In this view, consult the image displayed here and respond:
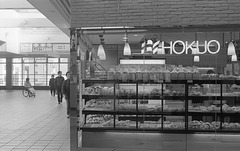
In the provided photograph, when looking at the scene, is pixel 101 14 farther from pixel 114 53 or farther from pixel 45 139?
pixel 45 139

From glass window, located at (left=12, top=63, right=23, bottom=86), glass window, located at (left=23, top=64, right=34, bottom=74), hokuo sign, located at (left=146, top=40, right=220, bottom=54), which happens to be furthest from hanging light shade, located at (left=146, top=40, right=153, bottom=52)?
glass window, located at (left=12, top=63, right=23, bottom=86)

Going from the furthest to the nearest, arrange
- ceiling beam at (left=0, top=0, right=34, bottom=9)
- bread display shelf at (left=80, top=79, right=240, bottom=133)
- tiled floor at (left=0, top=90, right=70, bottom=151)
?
ceiling beam at (left=0, top=0, right=34, bottom=9) < tiled floor at (left=0, top=90, right=70, bottom=151) < bread display shelf at (left=80, top=79, right=240, bottom=133)

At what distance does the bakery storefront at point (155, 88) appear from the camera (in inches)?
242

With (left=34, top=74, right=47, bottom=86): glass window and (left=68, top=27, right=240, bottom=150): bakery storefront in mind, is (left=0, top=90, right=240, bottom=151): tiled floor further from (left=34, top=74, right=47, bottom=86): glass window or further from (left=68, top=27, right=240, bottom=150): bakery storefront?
(left=34, top=74, right=47, bottom=86): glass window

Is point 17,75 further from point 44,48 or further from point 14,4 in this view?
point 14,4

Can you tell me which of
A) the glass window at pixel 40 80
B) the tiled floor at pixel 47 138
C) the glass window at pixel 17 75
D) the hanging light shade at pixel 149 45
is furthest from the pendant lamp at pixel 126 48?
the glass window at pixel 17 75

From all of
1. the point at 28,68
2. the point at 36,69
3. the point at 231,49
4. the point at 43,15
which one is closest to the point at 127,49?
the point at 231,49

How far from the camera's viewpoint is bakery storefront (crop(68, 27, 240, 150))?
6148 mm

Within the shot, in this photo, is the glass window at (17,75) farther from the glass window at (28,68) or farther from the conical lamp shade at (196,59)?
the conical lamp shade at (196,59)

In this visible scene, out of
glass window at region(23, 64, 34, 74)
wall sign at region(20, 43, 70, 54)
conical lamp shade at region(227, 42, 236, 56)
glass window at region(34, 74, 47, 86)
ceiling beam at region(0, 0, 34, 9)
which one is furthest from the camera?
glass window at region(23, 64, 34, 74)

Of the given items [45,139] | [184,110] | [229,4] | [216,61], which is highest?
[229,4]

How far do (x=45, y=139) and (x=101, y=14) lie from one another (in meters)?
3.26

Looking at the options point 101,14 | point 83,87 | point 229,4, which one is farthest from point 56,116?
point 229,4

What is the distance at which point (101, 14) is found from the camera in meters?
6.21
